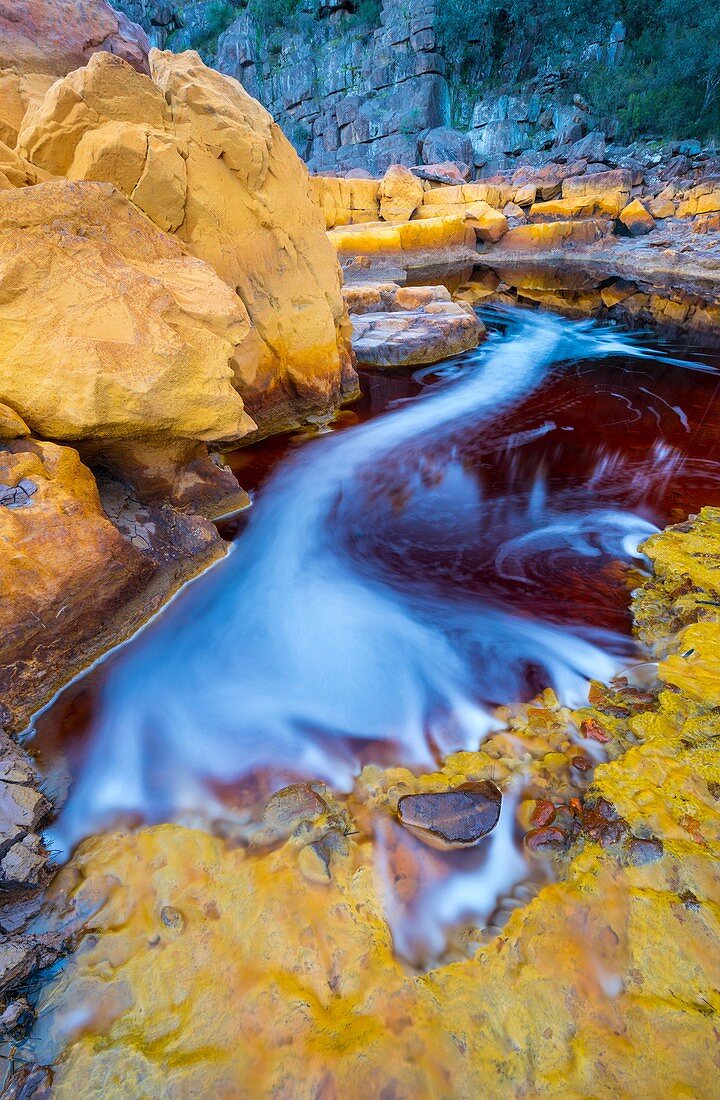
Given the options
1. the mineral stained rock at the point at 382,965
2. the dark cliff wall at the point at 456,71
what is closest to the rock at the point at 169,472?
the mineral stained rock at the point at 382,965

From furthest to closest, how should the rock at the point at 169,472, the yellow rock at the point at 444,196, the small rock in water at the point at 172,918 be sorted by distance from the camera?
the yellow rock at the point at 444,196 < the rock at the point at 169,472 < the small rock in water at the point at 172,918

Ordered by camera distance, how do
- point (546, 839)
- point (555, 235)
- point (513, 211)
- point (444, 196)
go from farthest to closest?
point (513, 211)
point (444, 196)
point (555, 235)
point (546, 839)

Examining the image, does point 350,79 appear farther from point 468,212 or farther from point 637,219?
point 637,219

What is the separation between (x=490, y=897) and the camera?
178cm

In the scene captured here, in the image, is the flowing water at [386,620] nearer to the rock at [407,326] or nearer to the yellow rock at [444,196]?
the rock at [407,326]

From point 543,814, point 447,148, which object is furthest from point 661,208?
point 543,814

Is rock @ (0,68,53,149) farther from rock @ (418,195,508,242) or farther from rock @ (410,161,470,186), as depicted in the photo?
rock @ (410,161,470,186)

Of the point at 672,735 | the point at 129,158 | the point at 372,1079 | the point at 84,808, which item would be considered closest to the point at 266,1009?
the point at 372,1079

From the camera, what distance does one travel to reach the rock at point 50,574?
2.45m

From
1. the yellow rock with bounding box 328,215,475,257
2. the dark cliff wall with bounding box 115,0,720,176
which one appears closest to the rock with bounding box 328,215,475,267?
the yellow rock with bounding box 328,215,475,257

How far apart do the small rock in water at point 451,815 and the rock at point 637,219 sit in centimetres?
2506

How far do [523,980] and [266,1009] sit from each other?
2.52ft

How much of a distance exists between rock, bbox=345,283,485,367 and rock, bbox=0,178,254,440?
5020 mm

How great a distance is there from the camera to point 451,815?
1.98 meters
